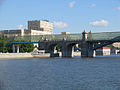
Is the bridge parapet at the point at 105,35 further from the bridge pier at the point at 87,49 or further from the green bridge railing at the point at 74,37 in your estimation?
the bridge pier at the point at 87,49

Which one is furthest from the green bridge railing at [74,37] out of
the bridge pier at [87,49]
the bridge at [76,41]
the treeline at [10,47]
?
the treeline at [10,47]

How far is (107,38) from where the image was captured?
112m

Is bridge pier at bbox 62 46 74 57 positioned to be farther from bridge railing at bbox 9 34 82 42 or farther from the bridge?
bridge railing at bbox 9 34 82 42

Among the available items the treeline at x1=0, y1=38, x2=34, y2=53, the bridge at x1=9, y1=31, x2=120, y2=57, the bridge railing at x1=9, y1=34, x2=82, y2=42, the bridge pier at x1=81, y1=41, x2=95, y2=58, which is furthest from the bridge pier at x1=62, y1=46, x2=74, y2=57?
the treeline at x1=0, y1=38, x2=34, y2=53

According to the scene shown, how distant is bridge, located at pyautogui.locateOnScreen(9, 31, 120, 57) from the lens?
110812 mm

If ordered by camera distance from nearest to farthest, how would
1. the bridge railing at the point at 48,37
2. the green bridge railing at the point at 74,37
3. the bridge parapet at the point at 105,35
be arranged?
the bridge parapet at the point at 105,35 → the green bridge railing at the point at 74,37 → the bridge railing at the point at 48,37

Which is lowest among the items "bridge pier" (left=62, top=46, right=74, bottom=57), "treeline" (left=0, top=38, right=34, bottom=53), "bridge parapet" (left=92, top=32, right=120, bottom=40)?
"bridge pier" (left=62, top=46, right=74, bottom=57)

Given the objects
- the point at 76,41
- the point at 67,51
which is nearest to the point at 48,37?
the point at 67,51

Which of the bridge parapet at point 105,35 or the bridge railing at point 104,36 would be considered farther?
the bridge railing at point 104,36

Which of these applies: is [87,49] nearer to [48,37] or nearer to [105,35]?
[105,35]

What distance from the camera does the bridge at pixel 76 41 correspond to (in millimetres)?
110812

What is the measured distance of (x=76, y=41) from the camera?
117 meters

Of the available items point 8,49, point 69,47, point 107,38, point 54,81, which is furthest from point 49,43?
point 54,81

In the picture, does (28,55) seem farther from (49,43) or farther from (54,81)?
(54,81)
